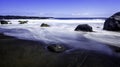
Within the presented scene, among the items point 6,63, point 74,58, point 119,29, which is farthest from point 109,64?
point 119,29

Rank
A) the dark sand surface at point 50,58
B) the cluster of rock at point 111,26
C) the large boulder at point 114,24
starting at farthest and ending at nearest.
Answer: the large boulder at point 114,24 < the cluster of rock at point 111,26 < the dark sand surface at point 50,58

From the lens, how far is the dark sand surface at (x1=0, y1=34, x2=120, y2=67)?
18.5 ft

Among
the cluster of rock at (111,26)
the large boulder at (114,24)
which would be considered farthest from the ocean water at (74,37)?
the large boulder at (114,24)

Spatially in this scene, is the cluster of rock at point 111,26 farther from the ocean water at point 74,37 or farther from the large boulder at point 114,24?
the ocean water at point 74,37

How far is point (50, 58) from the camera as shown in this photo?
6184 mm

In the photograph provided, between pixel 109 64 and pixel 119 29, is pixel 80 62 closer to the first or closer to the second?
pixel 109 64

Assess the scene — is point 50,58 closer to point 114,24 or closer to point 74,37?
point 74,37

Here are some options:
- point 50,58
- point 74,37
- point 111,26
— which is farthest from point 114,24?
point 50,58

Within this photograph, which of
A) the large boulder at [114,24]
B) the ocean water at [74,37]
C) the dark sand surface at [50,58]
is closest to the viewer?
the dark sand surface at [50,58]

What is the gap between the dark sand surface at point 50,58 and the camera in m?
5.62

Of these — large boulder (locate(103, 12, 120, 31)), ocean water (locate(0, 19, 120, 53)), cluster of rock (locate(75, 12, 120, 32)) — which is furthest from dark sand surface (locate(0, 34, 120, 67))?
large boulder (locate(103, 12, 120, 31))

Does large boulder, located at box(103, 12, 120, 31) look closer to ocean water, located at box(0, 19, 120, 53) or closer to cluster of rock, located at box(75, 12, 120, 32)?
cluster of rock, located at box(75, 12, 120, 32)

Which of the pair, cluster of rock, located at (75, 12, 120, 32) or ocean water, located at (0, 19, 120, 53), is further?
cluster of rock, located at (75, 12, 120, 32)

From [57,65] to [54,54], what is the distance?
1.03 metres
